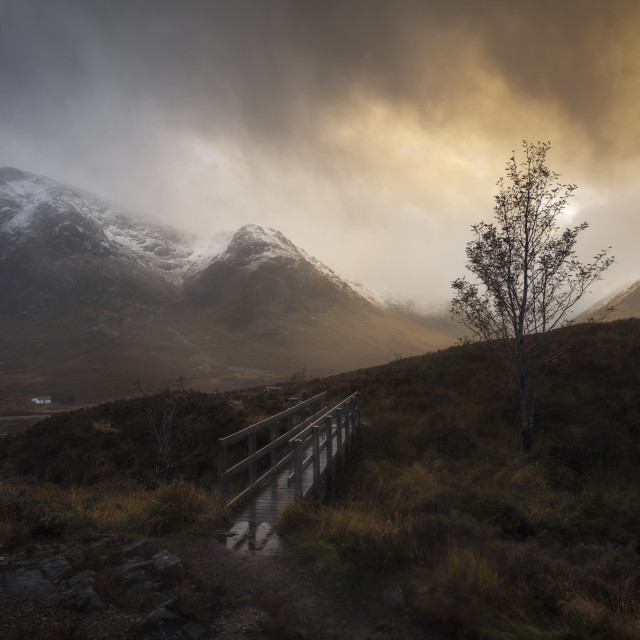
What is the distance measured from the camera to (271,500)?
7.66 m

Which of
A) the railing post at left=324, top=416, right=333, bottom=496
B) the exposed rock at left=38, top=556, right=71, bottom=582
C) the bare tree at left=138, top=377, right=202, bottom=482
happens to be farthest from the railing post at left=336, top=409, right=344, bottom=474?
the bare tree at left=138, top=377, right=202, bottom=482

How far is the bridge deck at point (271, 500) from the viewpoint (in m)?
6.93

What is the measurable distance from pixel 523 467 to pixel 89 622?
8919 mm

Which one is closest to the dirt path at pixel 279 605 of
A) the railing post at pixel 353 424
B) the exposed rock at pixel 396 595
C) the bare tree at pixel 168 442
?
the exposed rock at pixel 396 595

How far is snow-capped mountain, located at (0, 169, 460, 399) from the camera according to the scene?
91562 mm

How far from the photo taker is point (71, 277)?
144625 mm

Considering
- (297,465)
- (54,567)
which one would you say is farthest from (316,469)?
(54,567)

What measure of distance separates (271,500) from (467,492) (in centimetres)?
341

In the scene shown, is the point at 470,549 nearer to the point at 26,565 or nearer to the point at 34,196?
the point at 26,565

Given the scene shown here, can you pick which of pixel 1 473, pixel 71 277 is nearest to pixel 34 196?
pixel 71 277

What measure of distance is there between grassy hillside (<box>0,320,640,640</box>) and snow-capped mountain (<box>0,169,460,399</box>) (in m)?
57.2

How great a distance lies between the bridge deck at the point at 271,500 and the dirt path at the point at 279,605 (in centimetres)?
134

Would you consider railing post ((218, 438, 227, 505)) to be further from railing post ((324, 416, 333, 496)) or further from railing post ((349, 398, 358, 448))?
railing post ((349, 398, 358, 448))

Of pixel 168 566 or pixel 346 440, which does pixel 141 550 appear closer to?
pixel 168 566
